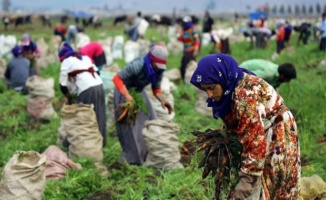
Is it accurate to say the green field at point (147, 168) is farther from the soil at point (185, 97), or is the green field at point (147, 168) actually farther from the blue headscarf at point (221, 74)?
the blue headscarf at point (221, 74)

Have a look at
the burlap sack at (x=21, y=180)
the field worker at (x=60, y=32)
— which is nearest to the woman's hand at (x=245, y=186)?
the burlap sack at (x=21, y=180)

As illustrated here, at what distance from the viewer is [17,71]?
25.0 feet

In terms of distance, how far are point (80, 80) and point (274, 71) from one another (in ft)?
6.33

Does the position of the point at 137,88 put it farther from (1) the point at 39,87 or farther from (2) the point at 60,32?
(2) the point at 60,32

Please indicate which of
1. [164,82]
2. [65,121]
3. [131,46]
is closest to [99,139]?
[65,121]

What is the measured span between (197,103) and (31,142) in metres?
2.50

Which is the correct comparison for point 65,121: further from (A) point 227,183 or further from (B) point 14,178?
(A) point 227,183

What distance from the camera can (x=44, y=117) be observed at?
6.35 m

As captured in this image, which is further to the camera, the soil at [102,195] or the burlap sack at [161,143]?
Result: the burlap sack at [161,143]

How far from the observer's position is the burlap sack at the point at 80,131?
462 cm

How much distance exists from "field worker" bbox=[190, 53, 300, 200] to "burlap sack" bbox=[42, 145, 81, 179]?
2051 mm

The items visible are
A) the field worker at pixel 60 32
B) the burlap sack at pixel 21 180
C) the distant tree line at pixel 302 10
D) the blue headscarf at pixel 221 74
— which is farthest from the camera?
the distant tree line at pixel 302 10

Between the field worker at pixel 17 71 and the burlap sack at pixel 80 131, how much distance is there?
321cm

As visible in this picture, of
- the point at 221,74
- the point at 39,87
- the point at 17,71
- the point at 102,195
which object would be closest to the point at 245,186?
the point at 221,74
